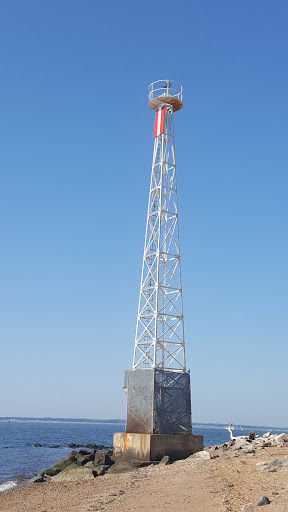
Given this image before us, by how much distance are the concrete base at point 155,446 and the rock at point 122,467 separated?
964mm

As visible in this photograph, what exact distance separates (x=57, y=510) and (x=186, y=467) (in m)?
6.49

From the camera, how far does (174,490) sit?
691 inches

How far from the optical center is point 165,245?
30.4 meters

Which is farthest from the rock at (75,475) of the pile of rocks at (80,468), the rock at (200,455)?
the rock at (200,455)

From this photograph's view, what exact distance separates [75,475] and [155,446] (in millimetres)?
3977

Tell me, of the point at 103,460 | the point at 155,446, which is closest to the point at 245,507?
the point at 155,446

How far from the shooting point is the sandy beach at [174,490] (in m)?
15.0

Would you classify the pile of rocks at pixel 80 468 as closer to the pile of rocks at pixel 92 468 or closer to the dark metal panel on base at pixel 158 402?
the pile of rocks at pixel 92 468

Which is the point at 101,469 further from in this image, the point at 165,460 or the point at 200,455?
the point at 200,455

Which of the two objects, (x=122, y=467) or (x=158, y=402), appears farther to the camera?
(x=158, y=402)

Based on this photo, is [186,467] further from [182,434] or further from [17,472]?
[17,472]

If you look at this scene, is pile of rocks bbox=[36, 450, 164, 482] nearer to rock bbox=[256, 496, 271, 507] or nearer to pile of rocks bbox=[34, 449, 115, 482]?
pile of rocks bbox=[34, 449, 115, 482]

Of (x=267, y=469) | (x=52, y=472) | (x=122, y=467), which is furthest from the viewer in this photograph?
(x=52, y=472)

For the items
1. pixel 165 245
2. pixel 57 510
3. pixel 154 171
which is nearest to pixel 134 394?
pixel 165 245
